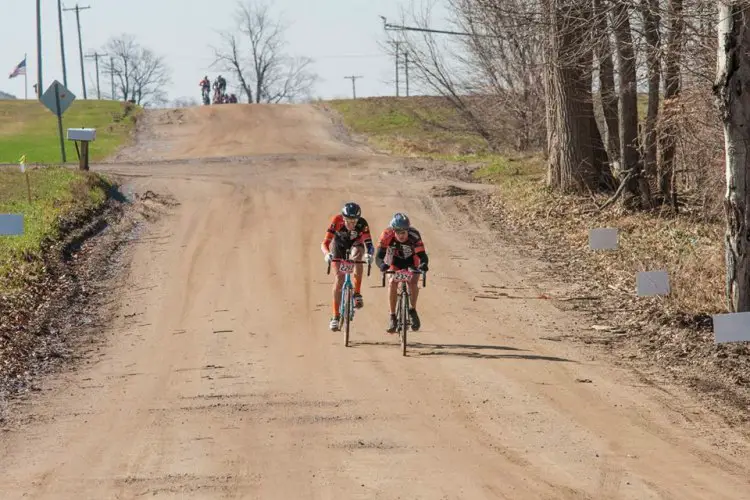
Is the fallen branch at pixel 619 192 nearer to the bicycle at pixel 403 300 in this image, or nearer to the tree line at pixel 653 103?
the tree line at pixel 653 103

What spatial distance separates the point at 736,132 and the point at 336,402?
5.91 metres

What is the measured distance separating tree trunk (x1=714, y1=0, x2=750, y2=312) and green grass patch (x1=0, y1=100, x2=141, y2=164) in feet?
94.3

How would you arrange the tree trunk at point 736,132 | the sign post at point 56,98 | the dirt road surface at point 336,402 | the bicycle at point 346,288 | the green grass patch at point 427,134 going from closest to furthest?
the dirt road surface at point 336,402 → the tree trunk at point 736,132 → the bicycle at point 346,288 → the sign post at point 56,98 → the green grass patch at point 427,134

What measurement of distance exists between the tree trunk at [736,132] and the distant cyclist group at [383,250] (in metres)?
3.88

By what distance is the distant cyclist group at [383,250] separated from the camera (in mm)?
14008

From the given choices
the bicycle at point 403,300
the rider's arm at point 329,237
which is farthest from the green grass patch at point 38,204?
the bicycle at point 403,300

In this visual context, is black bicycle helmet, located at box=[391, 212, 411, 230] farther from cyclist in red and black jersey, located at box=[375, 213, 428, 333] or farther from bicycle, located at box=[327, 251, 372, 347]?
bicycle, located at box=[327, 251, 372, 347]

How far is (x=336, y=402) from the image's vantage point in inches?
448

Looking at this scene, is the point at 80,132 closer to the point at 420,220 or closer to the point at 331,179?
the point at 331,179

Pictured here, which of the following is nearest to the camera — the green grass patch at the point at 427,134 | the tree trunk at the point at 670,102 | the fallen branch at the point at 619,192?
the tree trunk at the point at 670,102

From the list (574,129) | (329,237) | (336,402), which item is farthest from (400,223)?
(574,129)

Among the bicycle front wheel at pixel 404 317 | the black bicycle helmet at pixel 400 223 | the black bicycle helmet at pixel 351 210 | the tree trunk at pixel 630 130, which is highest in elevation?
the tree trunk at pixel 630 130

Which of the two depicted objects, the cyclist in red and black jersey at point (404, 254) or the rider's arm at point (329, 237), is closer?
the cyclist in red and black jersey at point (404, 254)

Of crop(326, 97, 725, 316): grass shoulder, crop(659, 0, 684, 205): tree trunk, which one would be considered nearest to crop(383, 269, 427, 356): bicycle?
crop(326, 97, 725, 316): grass shoulder
